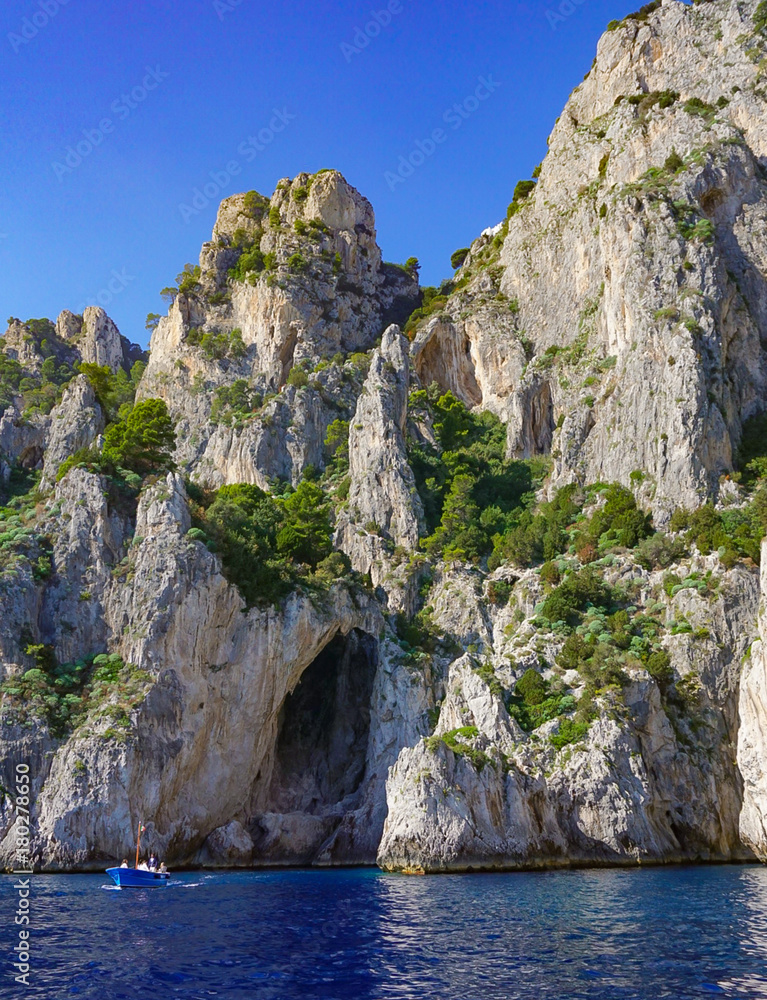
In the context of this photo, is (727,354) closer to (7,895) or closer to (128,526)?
(128,526)

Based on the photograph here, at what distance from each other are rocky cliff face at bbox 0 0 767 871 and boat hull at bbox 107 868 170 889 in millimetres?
Result: 8595

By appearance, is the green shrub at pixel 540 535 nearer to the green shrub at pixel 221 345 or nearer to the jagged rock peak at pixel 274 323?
the jagged rock peak at pixel 274 323

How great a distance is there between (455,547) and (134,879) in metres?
32.8

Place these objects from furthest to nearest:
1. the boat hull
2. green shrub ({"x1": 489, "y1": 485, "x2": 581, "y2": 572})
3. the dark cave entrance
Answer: green shrub ({"x1": 489, "y1": 485, "x2": 581, "y2": 572}), the dark cave entrance, the boat hull

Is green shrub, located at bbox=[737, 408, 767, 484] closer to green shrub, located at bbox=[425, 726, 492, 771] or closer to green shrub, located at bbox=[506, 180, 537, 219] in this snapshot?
green shrub, located at bbox=[425, 726, 492, 771]

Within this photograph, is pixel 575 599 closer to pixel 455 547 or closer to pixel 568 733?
pixel 568 733

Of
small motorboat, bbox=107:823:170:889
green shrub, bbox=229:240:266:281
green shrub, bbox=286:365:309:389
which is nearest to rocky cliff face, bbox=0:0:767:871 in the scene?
green shrub, bbox=229:240:266:281

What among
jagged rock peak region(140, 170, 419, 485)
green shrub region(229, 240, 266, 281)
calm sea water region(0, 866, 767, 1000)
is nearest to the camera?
calm sea water region(0, 866, 767, 1000)

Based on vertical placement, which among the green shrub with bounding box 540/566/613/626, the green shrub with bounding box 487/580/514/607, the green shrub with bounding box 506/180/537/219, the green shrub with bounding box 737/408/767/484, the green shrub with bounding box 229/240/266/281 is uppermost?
the green shrub with bounding box 506/180/537/219

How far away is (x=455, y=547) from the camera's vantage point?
6294 centimetres

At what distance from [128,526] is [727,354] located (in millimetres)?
42907

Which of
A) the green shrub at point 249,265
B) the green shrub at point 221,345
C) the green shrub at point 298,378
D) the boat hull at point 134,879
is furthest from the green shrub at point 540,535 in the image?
the green shrub at point 249,265

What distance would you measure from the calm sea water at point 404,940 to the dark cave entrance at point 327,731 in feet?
70.3

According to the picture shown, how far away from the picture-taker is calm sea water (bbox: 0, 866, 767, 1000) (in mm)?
18562
